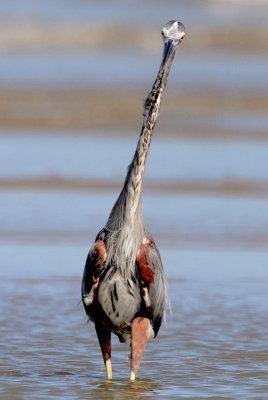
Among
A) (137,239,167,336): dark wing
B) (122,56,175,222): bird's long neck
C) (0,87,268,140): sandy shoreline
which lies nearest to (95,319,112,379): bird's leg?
(137,239,167,336): dark wing

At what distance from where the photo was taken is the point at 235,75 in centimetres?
2125

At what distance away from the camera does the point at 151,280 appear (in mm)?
4941

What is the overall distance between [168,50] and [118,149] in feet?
25.7

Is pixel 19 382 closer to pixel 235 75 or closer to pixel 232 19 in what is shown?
pixel 235 75

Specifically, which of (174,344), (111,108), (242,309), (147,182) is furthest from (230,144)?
(174,344)

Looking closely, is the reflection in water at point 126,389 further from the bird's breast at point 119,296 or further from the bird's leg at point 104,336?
the bird's breast at point 119,296

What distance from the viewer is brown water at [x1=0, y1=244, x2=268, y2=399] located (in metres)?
5.11

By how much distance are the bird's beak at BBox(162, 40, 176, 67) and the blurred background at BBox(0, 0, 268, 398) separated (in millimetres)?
1849

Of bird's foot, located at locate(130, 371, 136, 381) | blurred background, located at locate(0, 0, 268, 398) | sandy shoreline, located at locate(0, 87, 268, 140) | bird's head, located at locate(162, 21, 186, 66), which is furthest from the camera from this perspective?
sandy shoreline, located at locate(0, 87, 268, 140)

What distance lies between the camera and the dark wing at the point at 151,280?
194 inches

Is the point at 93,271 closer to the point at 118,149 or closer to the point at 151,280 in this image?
the point at 151,280

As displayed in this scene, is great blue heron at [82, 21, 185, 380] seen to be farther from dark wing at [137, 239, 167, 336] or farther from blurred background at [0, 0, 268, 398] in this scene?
blurred background at [0, 0, 268, 398]

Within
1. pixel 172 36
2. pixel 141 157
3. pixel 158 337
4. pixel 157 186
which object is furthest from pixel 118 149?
pixel 141 157

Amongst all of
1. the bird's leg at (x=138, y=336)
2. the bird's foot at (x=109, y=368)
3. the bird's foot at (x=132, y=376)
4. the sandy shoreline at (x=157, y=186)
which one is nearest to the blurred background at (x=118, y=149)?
the sandy shoreline at (x=157, y=186)
